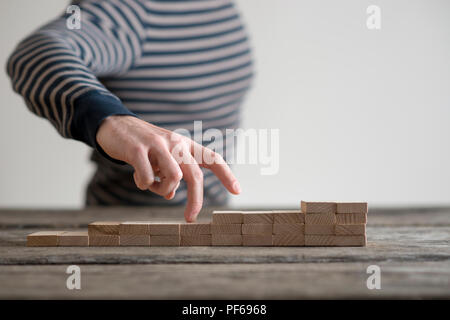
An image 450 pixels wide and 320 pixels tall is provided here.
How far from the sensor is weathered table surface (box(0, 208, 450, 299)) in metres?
0.46

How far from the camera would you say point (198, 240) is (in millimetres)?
725

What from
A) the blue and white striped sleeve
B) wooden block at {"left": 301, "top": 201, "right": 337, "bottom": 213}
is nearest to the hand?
the blue and white striped sleeve

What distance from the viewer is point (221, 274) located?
53cm

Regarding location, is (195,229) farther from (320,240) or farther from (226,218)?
(320,240)

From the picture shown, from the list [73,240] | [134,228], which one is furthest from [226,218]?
[73,240]

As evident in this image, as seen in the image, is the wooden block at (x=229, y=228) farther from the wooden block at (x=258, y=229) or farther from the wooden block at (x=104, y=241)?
the wooden block at (x=104, y=241)

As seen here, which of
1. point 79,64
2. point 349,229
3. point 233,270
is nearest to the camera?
point 233,270

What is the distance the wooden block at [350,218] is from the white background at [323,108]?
251cm

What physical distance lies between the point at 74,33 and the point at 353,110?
2583mm

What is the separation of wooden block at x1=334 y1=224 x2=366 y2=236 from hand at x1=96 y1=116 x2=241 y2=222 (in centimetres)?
20

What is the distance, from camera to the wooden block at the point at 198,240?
0.72 m

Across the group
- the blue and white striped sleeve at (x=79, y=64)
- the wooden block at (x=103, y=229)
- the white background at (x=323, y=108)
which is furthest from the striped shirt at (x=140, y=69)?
the white background at (x=323, y=108)

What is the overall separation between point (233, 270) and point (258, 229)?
Result: 170mm
